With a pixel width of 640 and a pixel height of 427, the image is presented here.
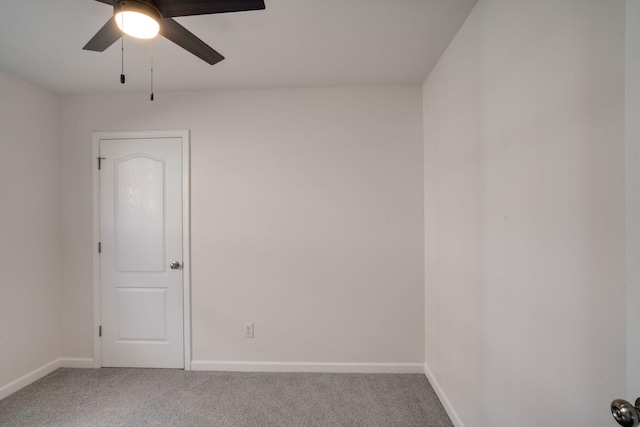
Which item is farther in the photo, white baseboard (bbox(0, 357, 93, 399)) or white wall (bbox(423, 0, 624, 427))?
white baseboard (bbox(0, 357, 93, 399))

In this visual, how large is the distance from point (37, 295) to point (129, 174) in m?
1.36

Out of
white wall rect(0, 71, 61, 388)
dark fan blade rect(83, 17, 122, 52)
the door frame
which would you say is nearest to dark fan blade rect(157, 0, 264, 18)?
dark fan blade rect(83, 17, 122, 52)

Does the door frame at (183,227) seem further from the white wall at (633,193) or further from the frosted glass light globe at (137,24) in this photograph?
the white wall at (633,193)

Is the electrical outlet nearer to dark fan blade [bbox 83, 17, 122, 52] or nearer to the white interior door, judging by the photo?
the white interior door

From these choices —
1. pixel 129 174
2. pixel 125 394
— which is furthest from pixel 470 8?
pixel 125 394

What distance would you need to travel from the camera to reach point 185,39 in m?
1.48

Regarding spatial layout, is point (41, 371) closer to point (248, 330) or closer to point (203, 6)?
point (248, 330)

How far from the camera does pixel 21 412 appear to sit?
2055 millimetres

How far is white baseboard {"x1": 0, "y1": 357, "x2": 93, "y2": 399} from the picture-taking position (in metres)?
2.26

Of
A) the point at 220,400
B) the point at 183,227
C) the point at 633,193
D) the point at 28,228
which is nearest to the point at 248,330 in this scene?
the point at 220,400

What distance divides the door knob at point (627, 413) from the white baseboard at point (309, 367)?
2016mm

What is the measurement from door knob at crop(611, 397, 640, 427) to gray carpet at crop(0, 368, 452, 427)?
153cm

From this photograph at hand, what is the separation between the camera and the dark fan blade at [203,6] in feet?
3.93

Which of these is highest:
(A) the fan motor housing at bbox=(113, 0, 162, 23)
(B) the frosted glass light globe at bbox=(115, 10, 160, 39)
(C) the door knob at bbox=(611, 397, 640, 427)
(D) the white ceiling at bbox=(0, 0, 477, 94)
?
(D) the white ceiling at bbox=(0, 0, 477, 94)
